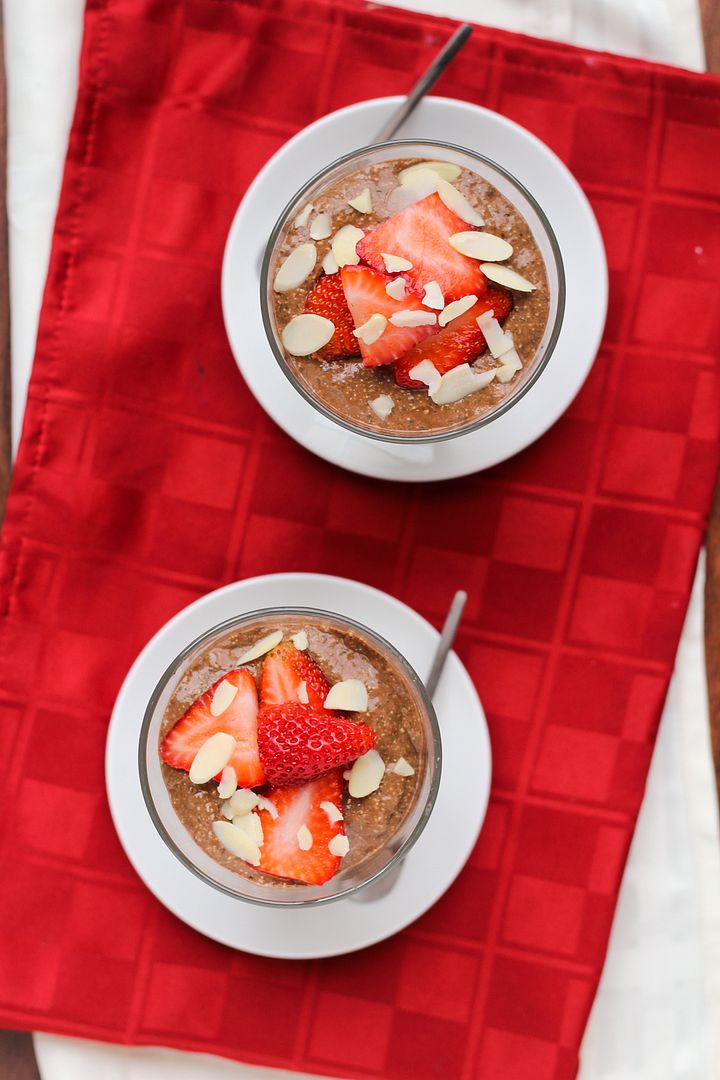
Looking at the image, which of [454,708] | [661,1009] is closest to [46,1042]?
[454,708]

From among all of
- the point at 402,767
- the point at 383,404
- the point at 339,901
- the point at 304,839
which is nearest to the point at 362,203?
the point at 383,404

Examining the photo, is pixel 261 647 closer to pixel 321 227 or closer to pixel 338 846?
pixel 338 846

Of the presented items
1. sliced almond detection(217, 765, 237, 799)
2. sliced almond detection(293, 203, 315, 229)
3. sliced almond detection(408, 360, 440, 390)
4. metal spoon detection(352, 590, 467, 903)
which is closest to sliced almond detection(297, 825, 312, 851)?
sliced almond detection(217, 765, 237, 799)

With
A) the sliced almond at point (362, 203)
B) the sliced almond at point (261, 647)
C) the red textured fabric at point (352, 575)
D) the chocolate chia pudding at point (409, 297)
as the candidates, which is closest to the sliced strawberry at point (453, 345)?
the chocolate chia pudding at point (409, 297)

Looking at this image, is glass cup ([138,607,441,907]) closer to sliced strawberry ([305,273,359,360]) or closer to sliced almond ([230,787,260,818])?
sliced almond ([230,787,260,818])

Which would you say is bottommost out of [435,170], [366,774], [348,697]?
[366,774]

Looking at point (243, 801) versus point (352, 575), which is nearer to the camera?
point (243, 801)

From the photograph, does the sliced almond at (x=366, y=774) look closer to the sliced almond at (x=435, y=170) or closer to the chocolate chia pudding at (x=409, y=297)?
the chocolate chia pudding at (x=409, y=297)

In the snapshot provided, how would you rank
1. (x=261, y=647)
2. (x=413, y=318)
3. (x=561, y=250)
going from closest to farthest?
(x=413, y=318)
(x=261, y=647)
(x=561, y=250)
